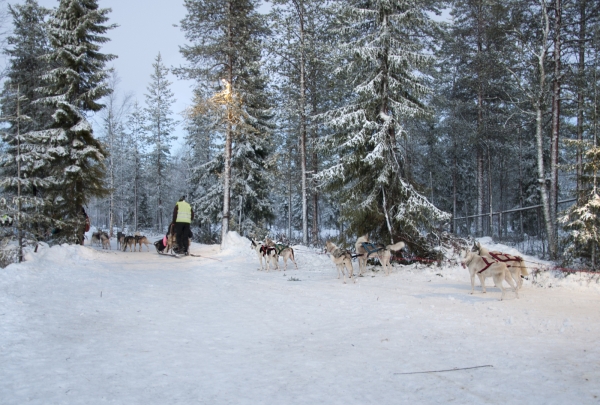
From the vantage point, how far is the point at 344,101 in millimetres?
19969

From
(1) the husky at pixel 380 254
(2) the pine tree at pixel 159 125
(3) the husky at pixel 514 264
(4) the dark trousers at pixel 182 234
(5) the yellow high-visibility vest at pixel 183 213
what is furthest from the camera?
(2) the pine tree at pixel 159 125

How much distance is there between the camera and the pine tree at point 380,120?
38.5 ft

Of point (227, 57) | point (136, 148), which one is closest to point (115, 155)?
point (136, 148)

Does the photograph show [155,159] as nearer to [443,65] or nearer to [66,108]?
[66,108]

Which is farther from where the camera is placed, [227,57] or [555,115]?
[227,57]

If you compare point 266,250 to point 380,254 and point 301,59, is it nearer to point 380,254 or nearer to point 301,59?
point 380,254

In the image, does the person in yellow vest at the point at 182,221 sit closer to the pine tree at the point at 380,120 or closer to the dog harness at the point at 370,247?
the pine tree at the point at 380,120

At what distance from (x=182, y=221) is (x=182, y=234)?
86 cm

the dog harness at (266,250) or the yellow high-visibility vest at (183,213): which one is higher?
the yellow high-visibility vest at (183,213)

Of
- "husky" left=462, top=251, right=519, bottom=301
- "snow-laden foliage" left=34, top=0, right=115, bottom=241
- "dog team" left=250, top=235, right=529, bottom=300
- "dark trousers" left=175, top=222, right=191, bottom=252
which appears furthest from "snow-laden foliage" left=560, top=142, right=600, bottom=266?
"snow-laden foliage" left=34, top=0, right=115, bottom=241

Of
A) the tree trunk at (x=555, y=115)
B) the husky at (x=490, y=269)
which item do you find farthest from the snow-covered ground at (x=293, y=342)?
the tree trunk at (x=555, y=115)

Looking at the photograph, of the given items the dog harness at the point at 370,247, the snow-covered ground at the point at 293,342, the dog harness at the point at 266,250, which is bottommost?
the snow-covered ground at the point at 293,342

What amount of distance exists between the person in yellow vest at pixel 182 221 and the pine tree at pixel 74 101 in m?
3.56

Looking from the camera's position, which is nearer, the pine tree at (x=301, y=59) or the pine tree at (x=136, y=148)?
the pine tree at (x=301, y=59)
